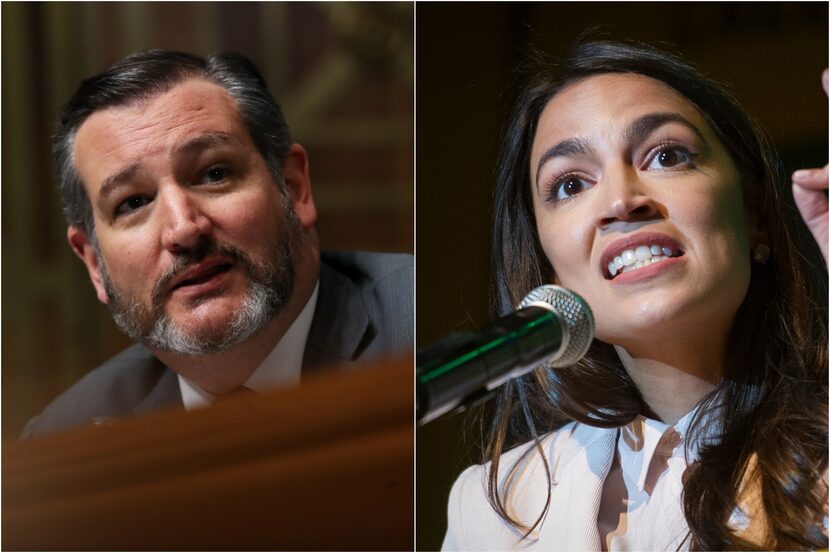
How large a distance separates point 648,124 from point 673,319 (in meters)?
0.43

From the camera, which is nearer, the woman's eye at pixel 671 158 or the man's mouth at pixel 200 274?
the woman's eye at pixel 671 158

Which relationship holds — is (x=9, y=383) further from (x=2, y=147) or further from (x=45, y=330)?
(x=2, y=147)

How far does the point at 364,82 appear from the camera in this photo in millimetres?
2848

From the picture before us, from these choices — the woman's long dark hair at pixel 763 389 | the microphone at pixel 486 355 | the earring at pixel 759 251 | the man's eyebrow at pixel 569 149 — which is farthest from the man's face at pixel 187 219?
the microphone at pixel 486 355

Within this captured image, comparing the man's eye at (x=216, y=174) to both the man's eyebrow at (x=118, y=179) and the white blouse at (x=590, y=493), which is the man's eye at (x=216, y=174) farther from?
the white blouse at (x=590, y=493)

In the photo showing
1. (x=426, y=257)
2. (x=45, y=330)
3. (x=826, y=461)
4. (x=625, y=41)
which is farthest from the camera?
(x=45, y=330)

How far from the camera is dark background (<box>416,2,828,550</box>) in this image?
239cm

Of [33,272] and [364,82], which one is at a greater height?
[364,82]

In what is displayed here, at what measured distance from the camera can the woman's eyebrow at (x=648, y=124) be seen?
2402mm

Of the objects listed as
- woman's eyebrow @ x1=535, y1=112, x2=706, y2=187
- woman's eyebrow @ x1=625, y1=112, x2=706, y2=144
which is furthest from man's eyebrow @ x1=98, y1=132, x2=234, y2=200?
woman's eyebrow @ x1=625, y1=112, x2=706, y2=144

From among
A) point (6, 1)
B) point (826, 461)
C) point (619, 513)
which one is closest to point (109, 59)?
point (6, 1)

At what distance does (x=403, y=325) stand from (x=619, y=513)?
0.71 m

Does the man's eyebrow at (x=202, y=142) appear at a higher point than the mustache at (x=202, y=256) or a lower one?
higher

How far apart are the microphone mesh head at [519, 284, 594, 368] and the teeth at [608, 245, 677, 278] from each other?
64 centimetres
